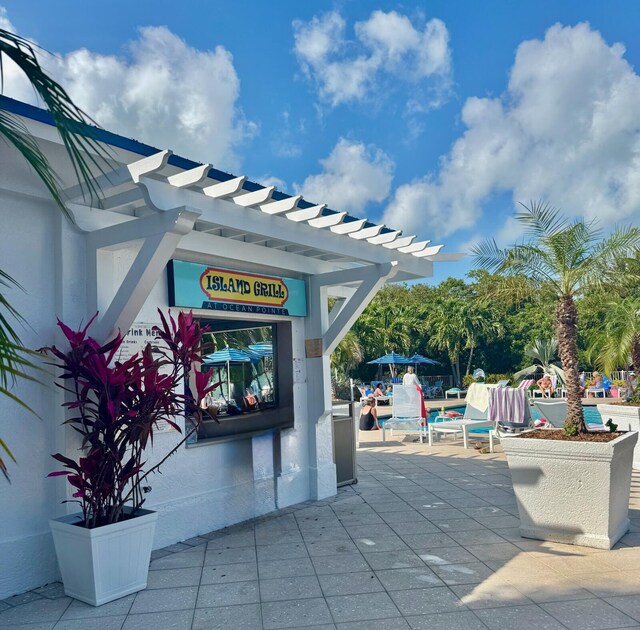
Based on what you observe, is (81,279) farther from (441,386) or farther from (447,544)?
(441,386)

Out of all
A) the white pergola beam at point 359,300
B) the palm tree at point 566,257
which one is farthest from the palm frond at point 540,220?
the white pergola beam at point 359,300

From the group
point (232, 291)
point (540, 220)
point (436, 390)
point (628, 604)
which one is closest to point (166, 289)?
point (232, 291)

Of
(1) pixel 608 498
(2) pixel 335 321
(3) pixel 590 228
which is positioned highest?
(3) pixel 590 228

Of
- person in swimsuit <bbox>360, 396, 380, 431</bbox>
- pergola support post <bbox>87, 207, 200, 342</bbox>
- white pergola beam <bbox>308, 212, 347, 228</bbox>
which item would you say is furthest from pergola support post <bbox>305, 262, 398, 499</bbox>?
person in swimsuit <bbox>360, 396, 380, 431</bbox>

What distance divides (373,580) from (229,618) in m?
1.09

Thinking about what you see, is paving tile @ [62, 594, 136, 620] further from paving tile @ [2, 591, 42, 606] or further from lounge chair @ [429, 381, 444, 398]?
lounge chair @ [429, 381, 444, 398]

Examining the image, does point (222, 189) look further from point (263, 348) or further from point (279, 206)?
point (263, 348)

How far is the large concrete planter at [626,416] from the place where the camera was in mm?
7301

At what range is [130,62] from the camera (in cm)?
1325

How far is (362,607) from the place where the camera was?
11.6ft

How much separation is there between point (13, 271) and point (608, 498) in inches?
191

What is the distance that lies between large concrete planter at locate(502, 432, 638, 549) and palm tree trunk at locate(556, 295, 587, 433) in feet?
1.32

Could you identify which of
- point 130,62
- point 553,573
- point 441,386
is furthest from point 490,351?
point 553,573

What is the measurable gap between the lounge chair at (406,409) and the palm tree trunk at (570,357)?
585 centimetres
